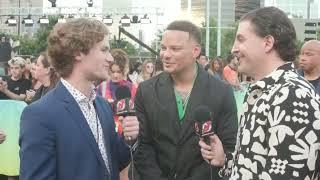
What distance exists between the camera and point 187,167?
4.43 m

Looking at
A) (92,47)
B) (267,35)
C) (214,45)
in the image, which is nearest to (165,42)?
(92,47)

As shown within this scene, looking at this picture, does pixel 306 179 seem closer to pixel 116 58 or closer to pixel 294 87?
pixel 294 87

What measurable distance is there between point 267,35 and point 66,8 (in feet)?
170

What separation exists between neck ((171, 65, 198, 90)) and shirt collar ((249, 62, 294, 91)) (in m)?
1.43

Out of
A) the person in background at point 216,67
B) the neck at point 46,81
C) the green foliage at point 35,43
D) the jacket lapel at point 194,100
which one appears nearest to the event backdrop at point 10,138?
the neck at point 46,81

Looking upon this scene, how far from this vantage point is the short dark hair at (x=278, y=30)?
3236 millimetres

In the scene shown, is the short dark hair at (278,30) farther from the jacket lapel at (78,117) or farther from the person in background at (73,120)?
the jacket lapel at (78,117)

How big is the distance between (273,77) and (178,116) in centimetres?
141

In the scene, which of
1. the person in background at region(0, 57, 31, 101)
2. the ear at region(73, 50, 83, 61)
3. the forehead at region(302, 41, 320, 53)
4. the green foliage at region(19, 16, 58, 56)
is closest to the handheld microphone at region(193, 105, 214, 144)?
the ear at region(73, 50, 83, 61)

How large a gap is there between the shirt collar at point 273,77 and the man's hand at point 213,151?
2.75ft

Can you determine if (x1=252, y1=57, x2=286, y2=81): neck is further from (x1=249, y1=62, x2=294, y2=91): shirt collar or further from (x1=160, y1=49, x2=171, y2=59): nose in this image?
(x1=160, y1=49, x2=171, y2=59): nose

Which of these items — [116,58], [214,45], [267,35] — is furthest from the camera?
[214,45]

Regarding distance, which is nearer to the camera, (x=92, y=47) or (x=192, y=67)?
(x=92, y=47)

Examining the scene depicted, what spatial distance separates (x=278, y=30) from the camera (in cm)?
323
